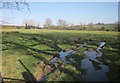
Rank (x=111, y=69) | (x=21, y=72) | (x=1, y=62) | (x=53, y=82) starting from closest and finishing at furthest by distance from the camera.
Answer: (x=53, y=82), (x=21, y=72), (x=111, y=69), (x=1, y=62)

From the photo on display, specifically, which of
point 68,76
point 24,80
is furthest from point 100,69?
point 24,80

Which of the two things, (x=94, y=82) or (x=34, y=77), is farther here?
(x=34, y=77)

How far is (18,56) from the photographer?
29.7 meters

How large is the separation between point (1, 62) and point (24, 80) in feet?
22.9

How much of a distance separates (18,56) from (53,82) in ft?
39.1

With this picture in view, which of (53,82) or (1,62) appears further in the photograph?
(1,62)

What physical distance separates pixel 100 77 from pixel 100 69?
3.72 m

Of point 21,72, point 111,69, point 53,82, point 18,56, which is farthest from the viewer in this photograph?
point 18,56

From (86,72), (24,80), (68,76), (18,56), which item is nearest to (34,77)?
(24,80)

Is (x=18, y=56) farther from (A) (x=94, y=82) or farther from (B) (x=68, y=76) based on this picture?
(A) (x=94, y=82)

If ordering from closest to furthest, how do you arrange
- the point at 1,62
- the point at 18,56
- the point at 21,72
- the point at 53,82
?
the point at 53,82 → the point at 21,72 → the point at 1,62 → the point at 18,56

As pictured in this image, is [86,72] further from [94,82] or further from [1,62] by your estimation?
[1,62]

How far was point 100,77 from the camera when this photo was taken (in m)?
20.8

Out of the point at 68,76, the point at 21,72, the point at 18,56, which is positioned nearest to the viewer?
the point at 68,76
